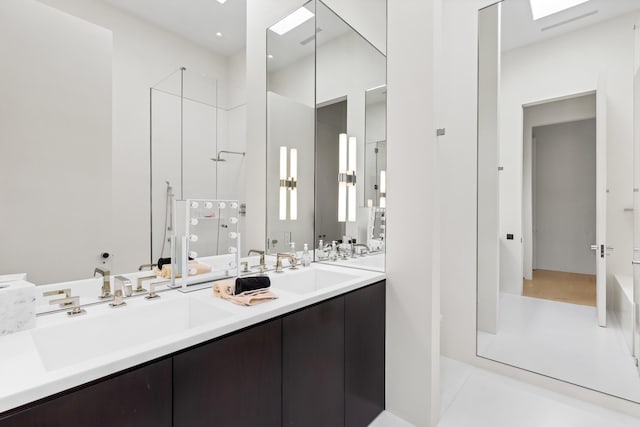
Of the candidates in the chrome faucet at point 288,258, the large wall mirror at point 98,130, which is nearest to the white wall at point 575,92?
the chrome faucet at point 288,258

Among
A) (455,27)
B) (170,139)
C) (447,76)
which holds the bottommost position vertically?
(170,139)

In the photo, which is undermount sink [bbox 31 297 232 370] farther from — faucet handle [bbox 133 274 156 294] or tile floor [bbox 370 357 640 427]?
tile floor [bbox 370 357 640 427]

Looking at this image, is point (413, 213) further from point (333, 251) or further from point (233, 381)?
point (233, 381)

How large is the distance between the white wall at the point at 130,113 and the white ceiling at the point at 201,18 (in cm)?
5

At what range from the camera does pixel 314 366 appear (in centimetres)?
143

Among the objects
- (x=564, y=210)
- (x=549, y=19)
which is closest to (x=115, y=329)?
(x=564, y=210)

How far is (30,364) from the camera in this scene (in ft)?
2.65

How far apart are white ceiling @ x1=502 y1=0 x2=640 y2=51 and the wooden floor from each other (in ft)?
5.66

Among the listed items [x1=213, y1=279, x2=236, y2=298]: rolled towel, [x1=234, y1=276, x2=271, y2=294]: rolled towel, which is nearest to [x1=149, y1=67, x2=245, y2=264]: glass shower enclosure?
[x1=213, y1=279, x2=236, y2=298]: rolled towel

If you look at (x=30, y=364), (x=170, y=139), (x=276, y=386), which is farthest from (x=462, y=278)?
(x=30, y=364)

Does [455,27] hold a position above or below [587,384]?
above

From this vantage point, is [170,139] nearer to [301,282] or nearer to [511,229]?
[301,282]

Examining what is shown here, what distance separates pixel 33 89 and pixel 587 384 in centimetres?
343

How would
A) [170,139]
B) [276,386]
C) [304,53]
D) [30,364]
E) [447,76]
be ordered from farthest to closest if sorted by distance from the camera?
[447,76] < [304,53] < [170,139] < [276,386] < [30,364]
